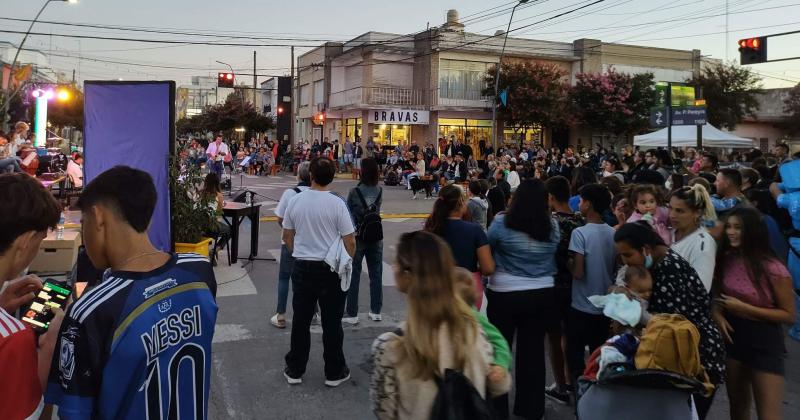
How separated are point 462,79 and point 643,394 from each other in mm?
32408

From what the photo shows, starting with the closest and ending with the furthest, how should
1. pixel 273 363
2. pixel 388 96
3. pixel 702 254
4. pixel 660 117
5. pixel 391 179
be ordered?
pixel 702 254 → pixel 273 363 → pixel 660 117 → pixel 391 179 → pixel 388 96

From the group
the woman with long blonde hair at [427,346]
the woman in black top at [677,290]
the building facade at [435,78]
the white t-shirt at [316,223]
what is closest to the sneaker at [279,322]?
the white t-shirt at [316,223]

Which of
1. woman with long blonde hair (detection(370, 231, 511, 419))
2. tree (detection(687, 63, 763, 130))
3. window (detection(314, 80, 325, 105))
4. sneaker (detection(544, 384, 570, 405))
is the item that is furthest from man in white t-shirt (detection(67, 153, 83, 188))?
tree (detection(687, 63, 763, 130))

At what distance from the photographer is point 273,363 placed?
17.2 feet

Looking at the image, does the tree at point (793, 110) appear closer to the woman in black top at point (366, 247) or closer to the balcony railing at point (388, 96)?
the balcony railing at point (388, 96)

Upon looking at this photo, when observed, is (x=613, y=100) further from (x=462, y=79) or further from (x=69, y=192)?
(x=69, y=192)

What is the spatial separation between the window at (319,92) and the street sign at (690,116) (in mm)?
27004

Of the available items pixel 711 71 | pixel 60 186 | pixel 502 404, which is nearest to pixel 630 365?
pixel 502 404

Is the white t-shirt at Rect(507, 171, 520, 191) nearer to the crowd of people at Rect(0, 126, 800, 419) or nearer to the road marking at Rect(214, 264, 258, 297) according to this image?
the crowd of people at Rect(0, 126, 800, 419)

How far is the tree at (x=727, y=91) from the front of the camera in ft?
120

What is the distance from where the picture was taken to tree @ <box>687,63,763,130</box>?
36.7 metres

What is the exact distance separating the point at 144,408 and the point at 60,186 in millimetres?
15737

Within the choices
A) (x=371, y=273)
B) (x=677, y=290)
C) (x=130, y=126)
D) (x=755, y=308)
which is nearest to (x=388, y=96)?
(x=130, y=126)

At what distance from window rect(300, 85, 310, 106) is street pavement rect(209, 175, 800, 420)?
112ft
